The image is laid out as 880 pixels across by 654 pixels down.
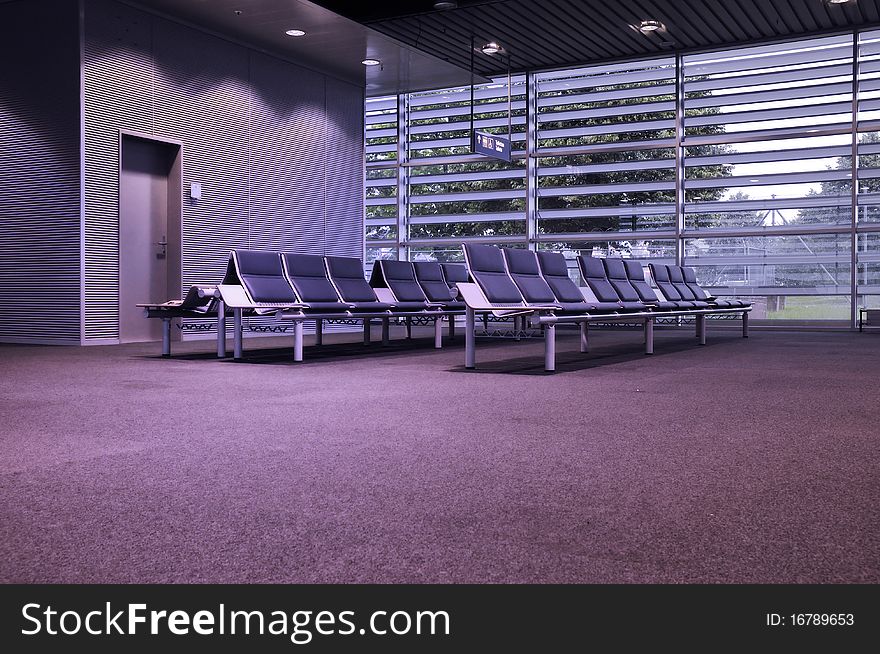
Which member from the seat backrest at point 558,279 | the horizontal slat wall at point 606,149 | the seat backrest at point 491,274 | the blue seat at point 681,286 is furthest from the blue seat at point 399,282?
the horizontal slat wall at point 606,149

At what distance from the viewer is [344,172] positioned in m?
13.9

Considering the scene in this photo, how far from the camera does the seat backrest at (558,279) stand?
7.88 m

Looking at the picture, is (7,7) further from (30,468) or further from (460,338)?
(30,468)

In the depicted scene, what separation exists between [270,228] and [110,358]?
4.98 meters

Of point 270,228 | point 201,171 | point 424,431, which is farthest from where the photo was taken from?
point 270,228

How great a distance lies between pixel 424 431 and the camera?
143 inches

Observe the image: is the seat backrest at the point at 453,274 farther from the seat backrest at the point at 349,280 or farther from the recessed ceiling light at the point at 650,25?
the recessed ceiling light at the point at 650,25

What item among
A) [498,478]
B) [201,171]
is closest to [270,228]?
[201,171]

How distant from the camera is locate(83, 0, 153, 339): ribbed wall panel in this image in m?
9.45

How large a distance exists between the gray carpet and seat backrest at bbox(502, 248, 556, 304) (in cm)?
185

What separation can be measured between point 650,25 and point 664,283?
414cm

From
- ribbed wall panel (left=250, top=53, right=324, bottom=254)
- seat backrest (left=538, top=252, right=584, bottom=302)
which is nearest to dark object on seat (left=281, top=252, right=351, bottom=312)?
seat backrest (left=538, top=252, right=584, bottom=302)

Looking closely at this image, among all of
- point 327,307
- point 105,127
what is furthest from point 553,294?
point 105,127

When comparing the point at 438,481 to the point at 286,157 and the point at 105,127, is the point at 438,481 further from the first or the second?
the point at 286,157
